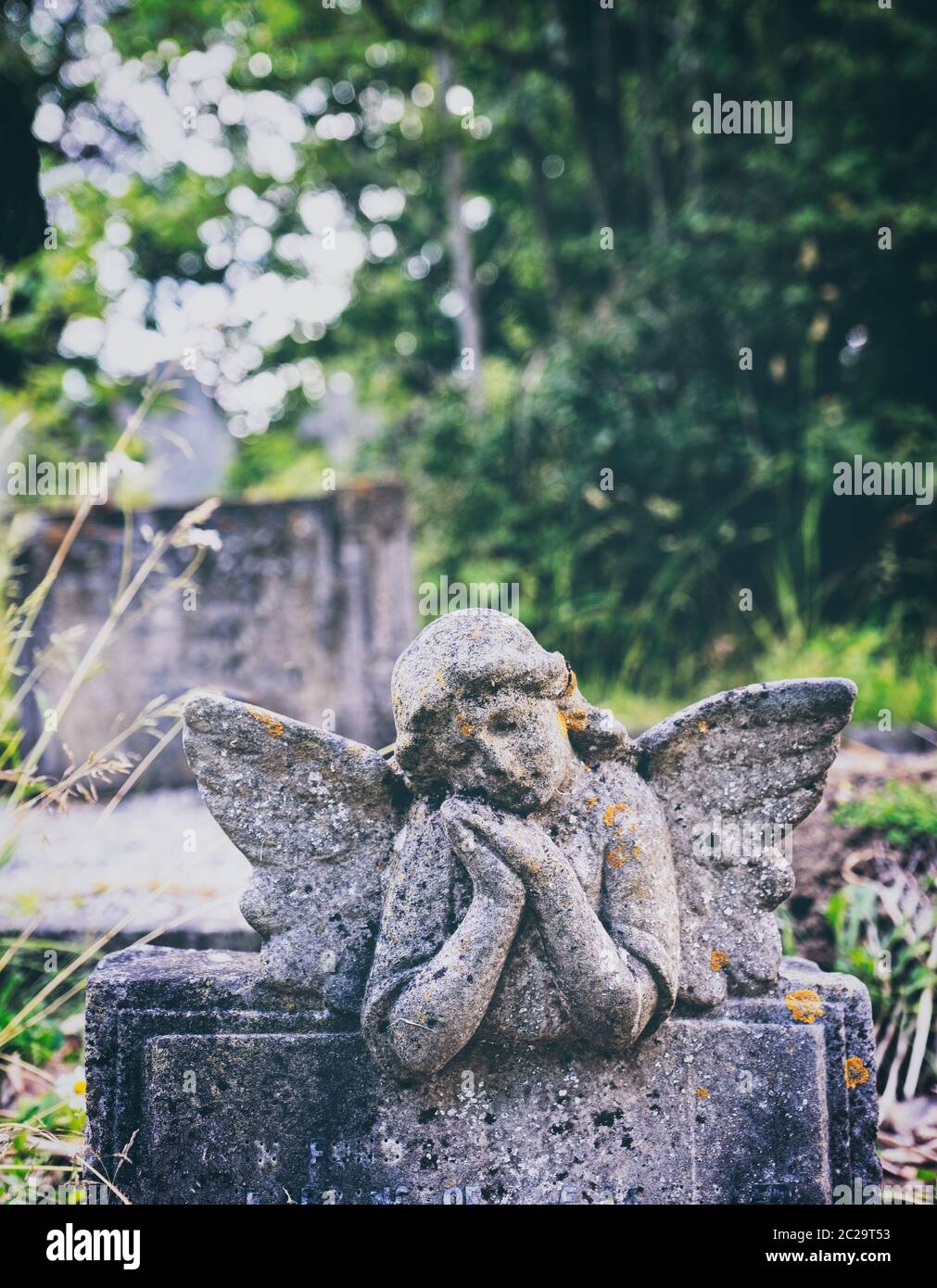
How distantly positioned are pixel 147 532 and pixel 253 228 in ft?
28.4

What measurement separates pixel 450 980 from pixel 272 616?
4071 millimetres

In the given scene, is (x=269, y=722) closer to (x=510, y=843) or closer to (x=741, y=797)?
(x=510, y=843)

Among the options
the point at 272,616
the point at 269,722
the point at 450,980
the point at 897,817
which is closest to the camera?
the point at 450,980

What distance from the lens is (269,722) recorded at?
6.04 feet

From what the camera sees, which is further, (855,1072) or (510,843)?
(855,1072)

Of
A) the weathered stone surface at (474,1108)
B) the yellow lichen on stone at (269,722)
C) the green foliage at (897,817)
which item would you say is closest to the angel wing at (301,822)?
the yellow lichen on stone at (269,722)

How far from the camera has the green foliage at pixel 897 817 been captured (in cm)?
334

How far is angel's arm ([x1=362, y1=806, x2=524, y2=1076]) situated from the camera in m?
1.61

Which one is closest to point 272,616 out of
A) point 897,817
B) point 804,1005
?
point 897,817

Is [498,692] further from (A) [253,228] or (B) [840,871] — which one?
(A) [253,228]

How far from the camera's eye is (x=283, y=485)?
11422 mm

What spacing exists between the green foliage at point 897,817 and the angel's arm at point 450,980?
7.38 ft

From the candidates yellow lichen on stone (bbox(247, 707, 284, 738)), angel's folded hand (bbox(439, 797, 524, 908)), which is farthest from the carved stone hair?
yellow lichen on stone (bbox(247, 707, 284, 738))

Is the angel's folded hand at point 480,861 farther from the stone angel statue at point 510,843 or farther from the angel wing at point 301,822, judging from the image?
the angel wing at point 301,822
